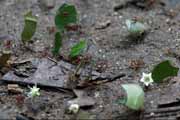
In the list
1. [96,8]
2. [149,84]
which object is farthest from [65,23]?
[149,84]

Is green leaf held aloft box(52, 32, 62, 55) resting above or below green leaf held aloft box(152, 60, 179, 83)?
above

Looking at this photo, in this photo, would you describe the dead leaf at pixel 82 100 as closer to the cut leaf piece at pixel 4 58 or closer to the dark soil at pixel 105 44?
the dark soil at pixel 105 44

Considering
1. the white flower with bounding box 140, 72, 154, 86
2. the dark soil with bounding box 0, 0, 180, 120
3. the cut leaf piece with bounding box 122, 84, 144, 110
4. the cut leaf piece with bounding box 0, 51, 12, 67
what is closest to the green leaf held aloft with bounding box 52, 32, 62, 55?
the dark soil with bounding box 0, 0, 180, 120

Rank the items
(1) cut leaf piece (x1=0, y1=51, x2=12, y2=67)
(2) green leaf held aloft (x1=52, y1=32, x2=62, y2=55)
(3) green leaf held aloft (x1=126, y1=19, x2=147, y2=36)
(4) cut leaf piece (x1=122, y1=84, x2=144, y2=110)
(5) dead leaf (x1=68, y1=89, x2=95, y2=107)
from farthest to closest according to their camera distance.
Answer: (3) green leaf held aloft (x1=126, y1=19, x2=147, y2=36), (2) green leaf held aloft (x1=52, y1=32, x2=62, y2=55), (1) cut leaf piece (x1=0, y1=51, x2=12, y2=67), (5) dead leaf (x1=68, y1=89, x2=95, y2=107), (4) cut leaf piece (x1=122, y1=84, x2=144, y2=110)

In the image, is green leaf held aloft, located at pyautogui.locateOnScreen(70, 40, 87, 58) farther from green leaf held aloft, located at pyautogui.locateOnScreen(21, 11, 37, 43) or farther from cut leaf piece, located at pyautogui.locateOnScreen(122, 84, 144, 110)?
cut leaf piece, located at pyautogui.locateOnScreen(122, 84, 144, 110)

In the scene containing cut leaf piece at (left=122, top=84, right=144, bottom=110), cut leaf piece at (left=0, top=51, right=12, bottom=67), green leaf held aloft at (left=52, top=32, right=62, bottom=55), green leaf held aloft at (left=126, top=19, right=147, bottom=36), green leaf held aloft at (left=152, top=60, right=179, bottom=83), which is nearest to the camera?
cut leaf piece at (left=122, top=84, right=144, bottom=110)

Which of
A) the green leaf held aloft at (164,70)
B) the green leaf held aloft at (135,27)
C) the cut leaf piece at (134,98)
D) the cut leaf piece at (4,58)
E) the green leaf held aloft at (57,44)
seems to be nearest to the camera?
the cut leaf piece at (134,98)

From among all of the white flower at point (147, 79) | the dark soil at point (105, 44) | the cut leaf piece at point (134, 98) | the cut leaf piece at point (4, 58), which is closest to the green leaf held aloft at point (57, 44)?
the dark soil at point (105, 44)
